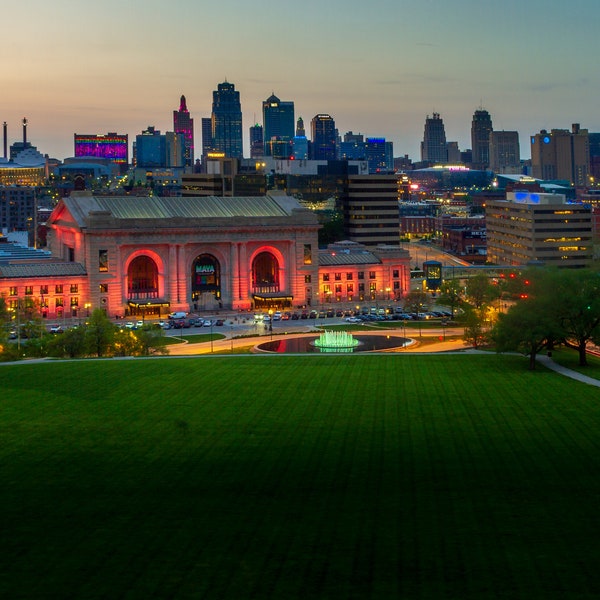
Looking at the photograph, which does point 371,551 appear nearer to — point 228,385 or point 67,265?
point 228,385

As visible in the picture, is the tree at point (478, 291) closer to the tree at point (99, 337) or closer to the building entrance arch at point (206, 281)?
the building entrance arch at point (206, 281)

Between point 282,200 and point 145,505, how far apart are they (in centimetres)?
12080

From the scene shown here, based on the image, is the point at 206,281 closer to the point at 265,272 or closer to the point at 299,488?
the point at 265,272

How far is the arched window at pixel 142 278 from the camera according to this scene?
14812 centimetres

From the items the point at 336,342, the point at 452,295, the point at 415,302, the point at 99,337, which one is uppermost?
the point at 452,295

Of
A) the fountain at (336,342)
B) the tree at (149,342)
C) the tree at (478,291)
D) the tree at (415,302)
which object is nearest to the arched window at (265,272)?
the tree at (415,302)

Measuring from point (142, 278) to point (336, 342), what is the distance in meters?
45.7

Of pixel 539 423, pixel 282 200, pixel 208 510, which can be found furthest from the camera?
pixel 282 200

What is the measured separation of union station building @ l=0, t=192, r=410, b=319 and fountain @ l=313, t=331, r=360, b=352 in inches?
1438

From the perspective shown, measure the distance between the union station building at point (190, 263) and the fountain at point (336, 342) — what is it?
3652 cm

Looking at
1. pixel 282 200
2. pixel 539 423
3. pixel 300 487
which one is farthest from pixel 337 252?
pixel 300 487

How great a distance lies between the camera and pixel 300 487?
155 feet

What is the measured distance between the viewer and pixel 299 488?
154ft

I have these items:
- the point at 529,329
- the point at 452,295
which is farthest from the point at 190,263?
the point at 529,329
